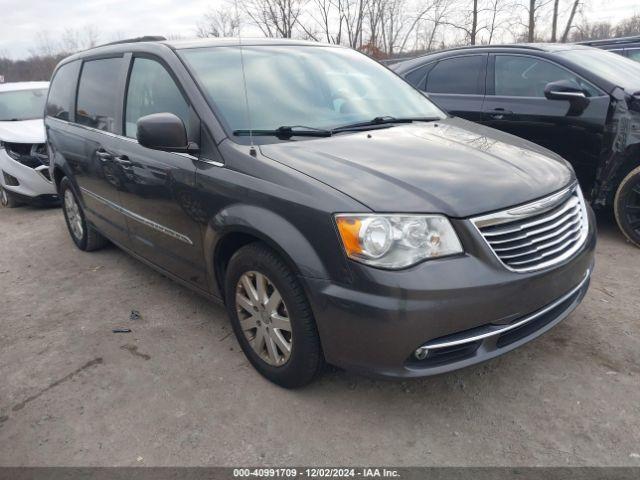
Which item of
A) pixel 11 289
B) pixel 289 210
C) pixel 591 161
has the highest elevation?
pixel 289 210

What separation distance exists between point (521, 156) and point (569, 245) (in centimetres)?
54

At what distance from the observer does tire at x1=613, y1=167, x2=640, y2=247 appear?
13.7 feet

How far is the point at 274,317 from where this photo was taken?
250 cm

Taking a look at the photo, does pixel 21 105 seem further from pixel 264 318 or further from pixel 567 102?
pixel 567 102

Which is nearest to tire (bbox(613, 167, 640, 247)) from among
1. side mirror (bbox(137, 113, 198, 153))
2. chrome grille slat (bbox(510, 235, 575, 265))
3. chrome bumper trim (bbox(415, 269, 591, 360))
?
chrome grille slat (bbox(510, 235, 575, 265))

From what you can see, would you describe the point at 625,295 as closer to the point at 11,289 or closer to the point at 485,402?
the point at 485,402

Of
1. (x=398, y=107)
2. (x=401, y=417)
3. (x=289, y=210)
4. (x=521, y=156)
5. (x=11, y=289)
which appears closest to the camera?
(x=289, y=210)

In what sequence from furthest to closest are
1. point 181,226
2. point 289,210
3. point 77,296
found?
point 77,296, point 181,226, point 289,210

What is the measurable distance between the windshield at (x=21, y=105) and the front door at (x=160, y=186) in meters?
5.63

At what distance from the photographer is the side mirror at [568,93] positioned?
4.24 meters

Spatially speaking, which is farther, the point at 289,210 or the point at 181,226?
the point at 181,226

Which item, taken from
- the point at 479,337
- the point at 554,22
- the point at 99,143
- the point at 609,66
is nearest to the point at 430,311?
the point at 479,337

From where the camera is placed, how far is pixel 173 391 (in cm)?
272

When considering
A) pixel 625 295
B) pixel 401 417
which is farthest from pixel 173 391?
pixel 625 295
